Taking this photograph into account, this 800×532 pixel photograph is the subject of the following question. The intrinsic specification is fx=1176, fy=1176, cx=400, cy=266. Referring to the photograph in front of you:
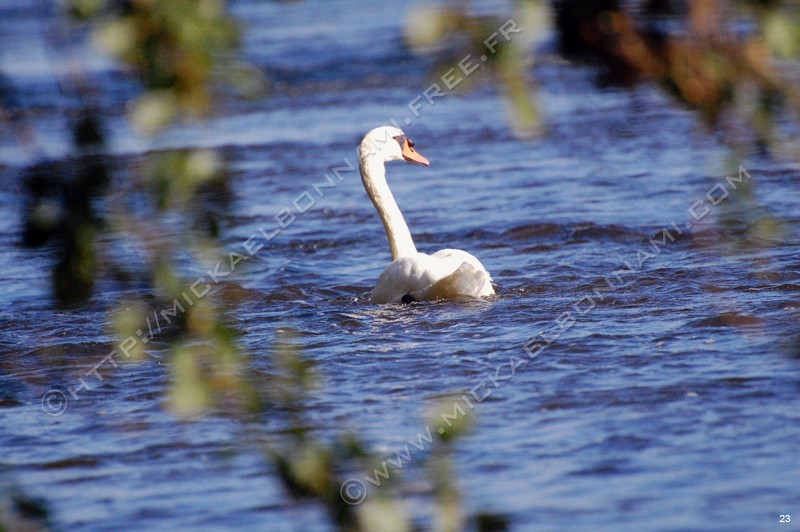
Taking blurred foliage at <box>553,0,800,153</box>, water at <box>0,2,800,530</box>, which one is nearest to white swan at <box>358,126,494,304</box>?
water at <box>0,2,800,530</box>

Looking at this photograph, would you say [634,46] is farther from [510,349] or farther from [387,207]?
[387,207]

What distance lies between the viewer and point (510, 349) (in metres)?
7.14

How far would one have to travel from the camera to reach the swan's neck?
977cm

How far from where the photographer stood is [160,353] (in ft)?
25.6

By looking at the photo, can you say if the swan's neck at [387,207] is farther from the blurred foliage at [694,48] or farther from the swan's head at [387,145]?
the blurred foliage at [694,48]

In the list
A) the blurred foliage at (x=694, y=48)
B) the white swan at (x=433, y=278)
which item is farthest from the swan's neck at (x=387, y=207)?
the blurred foliage at (x=694, y=48)

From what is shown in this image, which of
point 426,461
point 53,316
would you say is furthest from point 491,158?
point 426,461

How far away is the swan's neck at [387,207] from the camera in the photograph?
9766mm

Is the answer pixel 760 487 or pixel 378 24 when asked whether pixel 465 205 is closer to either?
pixel 760 487

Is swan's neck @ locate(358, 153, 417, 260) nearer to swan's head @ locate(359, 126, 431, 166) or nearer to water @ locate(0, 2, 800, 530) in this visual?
swan's head @ locate(359, 126, 431, 166)

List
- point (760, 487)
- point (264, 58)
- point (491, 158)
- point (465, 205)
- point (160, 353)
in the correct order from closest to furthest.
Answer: point (760, 487) → point (160, 353) → point (465, 205) → point (491, 158) → point (264, 58)

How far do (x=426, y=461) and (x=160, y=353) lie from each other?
3.13 m

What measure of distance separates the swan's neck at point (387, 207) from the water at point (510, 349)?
0.50 metres

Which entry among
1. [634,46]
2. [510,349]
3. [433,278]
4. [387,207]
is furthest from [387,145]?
[634,46]
